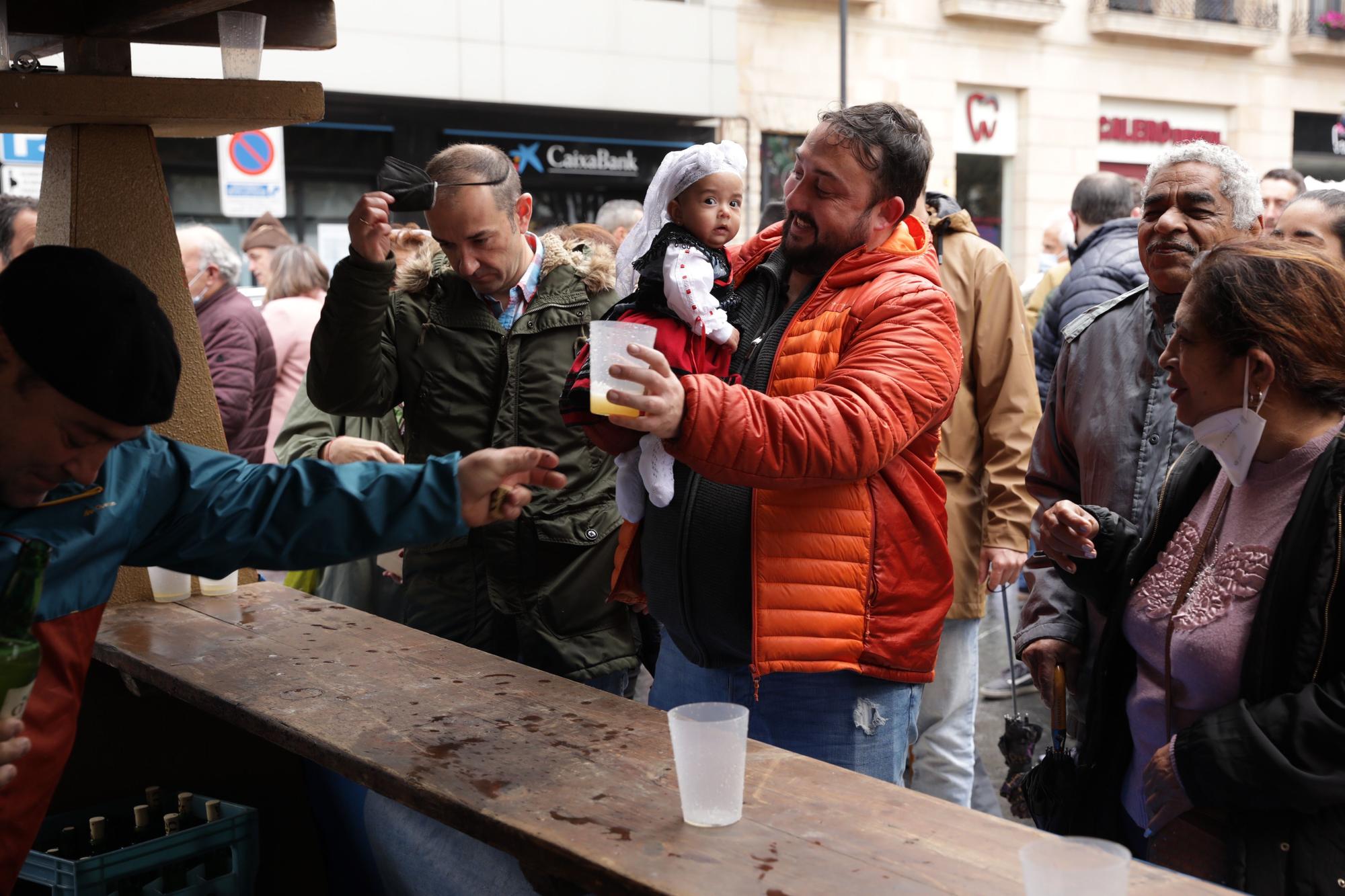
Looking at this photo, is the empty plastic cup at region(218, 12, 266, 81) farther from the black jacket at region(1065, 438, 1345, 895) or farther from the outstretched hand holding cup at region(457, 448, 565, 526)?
the black jacket at region(1065, 438, 1345, 895)

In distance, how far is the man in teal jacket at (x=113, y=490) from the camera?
180 centimetres

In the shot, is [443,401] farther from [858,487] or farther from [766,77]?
[766,77]

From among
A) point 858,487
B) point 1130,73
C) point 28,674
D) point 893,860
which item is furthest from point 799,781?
point 1130,73

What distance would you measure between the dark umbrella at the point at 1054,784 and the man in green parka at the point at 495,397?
3.57ft

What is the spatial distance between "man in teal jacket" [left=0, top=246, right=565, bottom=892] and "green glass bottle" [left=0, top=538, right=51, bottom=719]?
1.9 inches

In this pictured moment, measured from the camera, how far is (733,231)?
3.18 meters

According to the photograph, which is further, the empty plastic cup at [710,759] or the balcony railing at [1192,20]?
the balcony railing at [1192,20]

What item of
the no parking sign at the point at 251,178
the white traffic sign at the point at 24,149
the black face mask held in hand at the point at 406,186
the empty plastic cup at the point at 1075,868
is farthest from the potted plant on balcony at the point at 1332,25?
the empty plastic cup at the point at 1075,868

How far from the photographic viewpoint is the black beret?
1.79 m

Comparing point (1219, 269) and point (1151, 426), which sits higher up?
point (1219, 269)

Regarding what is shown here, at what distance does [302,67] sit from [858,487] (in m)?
13.0

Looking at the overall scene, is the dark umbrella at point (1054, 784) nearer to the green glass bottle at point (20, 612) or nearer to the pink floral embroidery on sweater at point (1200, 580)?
the pink floral embroidery on sweater at point (1200, 580)

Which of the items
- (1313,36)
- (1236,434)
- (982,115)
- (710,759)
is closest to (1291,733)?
(1236,434)

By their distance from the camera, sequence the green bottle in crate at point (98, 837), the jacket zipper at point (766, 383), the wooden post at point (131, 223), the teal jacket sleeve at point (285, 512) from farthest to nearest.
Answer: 1. the wooden post at point (131, 223)
2. the green bottle in crate at point (98, 837)
3. the jacket zipper at point (766, 383)
4. the teal jacket sleeve at point (285, 512)
